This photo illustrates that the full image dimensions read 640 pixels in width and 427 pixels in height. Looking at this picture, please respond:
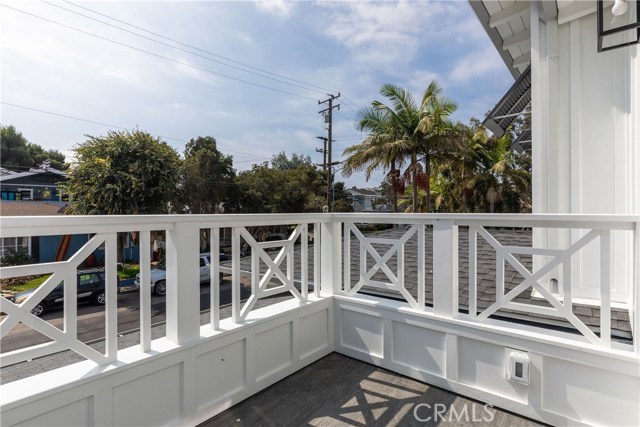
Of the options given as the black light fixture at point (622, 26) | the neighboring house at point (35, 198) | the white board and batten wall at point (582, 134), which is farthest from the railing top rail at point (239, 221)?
the neighboring house at point (35, 198)

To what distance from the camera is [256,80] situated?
1766 cm

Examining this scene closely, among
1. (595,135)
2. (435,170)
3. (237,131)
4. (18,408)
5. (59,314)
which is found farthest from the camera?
(237,131)

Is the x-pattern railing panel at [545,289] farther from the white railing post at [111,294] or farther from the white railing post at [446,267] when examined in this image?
the white railing post at [111,294]

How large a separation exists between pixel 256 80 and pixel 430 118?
1143 centimetres

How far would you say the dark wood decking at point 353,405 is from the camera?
199 centimetres

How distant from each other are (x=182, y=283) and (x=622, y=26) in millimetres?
3133

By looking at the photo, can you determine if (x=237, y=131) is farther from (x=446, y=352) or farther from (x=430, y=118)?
(x=446, y=352)

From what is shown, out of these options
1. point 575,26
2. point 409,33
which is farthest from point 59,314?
point 575,26

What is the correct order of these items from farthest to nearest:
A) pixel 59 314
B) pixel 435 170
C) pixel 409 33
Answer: pixel 435 170 → pixel 59 314 → pixel 409 33

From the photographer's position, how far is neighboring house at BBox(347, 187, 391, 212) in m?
26.2

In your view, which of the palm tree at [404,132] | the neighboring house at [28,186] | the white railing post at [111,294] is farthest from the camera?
the neighboring house at [28,186]

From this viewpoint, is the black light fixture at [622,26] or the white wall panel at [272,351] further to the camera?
the white wall panel at [272,351]

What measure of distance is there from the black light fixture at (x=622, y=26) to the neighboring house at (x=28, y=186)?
17288mm

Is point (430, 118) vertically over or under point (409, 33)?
under
